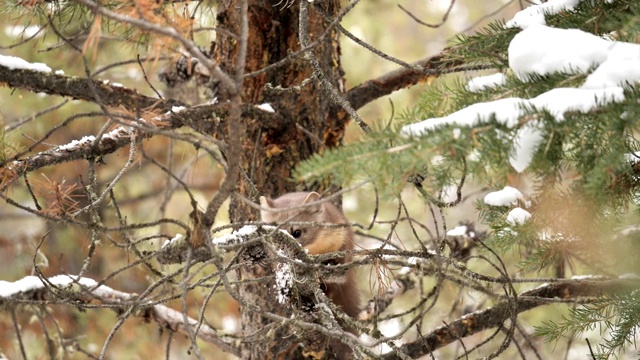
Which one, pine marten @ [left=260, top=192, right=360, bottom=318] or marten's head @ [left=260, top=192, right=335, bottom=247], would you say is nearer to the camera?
marten's head @ [left=260, top=192, right=335, bottom=247]

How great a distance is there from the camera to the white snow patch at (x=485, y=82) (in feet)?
8.44

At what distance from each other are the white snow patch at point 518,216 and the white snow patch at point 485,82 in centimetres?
72

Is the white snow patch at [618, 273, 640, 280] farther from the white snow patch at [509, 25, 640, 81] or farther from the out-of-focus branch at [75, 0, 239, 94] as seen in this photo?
the out-of-focus branch at [75, 0, 239, 94]

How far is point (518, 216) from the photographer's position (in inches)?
126

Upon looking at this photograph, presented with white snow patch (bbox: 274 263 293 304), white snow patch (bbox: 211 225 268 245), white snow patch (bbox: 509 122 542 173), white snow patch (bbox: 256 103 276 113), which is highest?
white snow patch (bbox: 256 103 276 113)

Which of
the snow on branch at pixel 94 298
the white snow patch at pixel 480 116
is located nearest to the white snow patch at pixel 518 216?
the white snow patch at pixel 480 116

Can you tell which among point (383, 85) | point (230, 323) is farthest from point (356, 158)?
point (230, 323)

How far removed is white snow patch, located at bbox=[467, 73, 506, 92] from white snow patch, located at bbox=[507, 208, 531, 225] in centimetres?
72

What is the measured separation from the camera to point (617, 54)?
226 cm

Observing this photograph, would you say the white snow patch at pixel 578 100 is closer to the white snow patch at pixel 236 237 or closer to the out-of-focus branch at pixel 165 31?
the out-of-focus branch at pixel 165 31

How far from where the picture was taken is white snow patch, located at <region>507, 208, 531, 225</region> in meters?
3.16

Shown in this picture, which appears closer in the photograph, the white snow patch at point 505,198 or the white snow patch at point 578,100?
the white snow patch at point 578,100

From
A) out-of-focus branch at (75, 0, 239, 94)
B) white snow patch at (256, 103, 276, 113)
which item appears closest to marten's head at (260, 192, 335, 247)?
white snow patch at (256, 103, 276, 113)

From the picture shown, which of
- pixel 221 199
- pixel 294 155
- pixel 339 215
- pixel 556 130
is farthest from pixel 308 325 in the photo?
pixel 339 215
